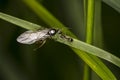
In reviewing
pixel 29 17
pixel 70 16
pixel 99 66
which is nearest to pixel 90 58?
pixel 99 66

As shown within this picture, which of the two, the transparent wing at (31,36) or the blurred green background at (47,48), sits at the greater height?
the transparent wing at (31,36)

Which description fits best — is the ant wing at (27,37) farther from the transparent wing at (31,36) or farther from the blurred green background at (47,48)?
the blurred green background at (47,48)

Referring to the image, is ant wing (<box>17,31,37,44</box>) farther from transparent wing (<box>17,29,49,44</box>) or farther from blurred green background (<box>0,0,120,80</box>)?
blurred green background (<box>0,0,120,80</box>)

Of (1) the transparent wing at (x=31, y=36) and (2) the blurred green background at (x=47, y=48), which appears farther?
(2) the blurred green background at (x=47, y=48)

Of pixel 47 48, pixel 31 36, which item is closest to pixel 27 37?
pixel 31 36

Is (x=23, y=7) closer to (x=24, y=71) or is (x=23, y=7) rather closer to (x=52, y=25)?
(x=24, y=71)

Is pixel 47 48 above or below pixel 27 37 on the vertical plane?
below

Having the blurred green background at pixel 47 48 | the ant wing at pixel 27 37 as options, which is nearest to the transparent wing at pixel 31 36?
the ant wing at pixel 27 37

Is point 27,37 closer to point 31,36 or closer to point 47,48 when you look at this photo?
point 31,36
